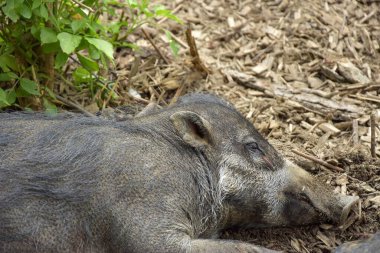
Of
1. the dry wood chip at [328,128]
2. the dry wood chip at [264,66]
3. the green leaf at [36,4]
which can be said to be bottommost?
the dry wood chip at [328,128]

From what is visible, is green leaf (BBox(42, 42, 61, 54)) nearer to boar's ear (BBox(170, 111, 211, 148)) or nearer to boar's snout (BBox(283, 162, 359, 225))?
boar's ear (BBox(170, 111, 211, 148))

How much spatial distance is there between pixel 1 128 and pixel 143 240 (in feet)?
4.29

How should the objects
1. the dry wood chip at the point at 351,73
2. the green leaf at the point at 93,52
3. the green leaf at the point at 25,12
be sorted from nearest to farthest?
the green leaf at the point at 25,12 < the green leaf at the point at 93,52 < the dry wood chip at the point at 351,73

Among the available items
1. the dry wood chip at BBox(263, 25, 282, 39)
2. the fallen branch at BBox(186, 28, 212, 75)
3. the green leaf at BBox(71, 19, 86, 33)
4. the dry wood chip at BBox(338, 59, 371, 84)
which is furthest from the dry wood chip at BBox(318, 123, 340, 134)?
the green leaf at BBox(71, 19, 86, 33)

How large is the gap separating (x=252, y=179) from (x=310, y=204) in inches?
18.7

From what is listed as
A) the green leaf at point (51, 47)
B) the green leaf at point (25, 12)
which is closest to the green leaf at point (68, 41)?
the green leaf at point (25, 12)

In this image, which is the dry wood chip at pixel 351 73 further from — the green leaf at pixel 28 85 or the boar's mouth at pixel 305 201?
the green leaf at pixel 28 85

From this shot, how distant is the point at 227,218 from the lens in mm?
5324

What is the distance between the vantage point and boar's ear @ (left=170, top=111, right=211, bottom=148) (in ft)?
17.1

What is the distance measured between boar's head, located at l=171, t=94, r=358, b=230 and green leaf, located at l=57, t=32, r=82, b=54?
0.92 m

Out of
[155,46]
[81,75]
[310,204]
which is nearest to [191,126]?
[310,204]

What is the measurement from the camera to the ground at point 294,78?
5836mm

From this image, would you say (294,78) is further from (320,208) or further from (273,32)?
(320,208)

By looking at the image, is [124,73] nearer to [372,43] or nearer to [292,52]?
[292,52]
